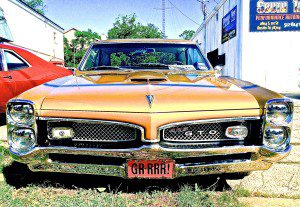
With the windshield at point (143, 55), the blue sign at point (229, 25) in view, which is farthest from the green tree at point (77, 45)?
the windshield at point (143, 55)

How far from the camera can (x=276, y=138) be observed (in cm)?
222

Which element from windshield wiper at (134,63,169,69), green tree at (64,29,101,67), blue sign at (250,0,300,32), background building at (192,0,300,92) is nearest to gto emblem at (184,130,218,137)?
windshield wiper at (134,63,169,69)

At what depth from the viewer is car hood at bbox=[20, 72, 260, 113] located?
208 cm

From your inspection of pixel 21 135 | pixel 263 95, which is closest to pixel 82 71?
pixel 21 135

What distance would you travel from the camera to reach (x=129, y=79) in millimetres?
2646

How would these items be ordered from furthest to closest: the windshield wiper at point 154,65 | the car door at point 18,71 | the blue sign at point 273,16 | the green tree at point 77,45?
the green tree at point 77,45
the blue sign at point 273,16
the car door at point 18,71
the windshield wiper at point 154,65

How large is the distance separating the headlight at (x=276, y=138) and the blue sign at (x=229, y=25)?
1259 centimetres

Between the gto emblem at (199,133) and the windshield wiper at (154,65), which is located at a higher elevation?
the windshield wiper at (154,65)

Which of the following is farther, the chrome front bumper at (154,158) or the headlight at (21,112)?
the headlight at (21,112)

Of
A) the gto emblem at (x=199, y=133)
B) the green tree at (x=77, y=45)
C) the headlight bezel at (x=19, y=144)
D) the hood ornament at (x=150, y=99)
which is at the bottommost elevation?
the headlight bezel at (x=19, y=144)

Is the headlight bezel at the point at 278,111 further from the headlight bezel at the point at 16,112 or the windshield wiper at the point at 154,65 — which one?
the headlight bezel at the point at 16,112

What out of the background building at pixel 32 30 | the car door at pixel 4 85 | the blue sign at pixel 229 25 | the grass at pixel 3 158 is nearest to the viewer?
the grass at pixel 3 158

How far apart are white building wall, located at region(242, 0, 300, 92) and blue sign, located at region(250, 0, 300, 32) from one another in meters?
0.21

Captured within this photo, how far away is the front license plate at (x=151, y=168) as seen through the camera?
81.0 inches
